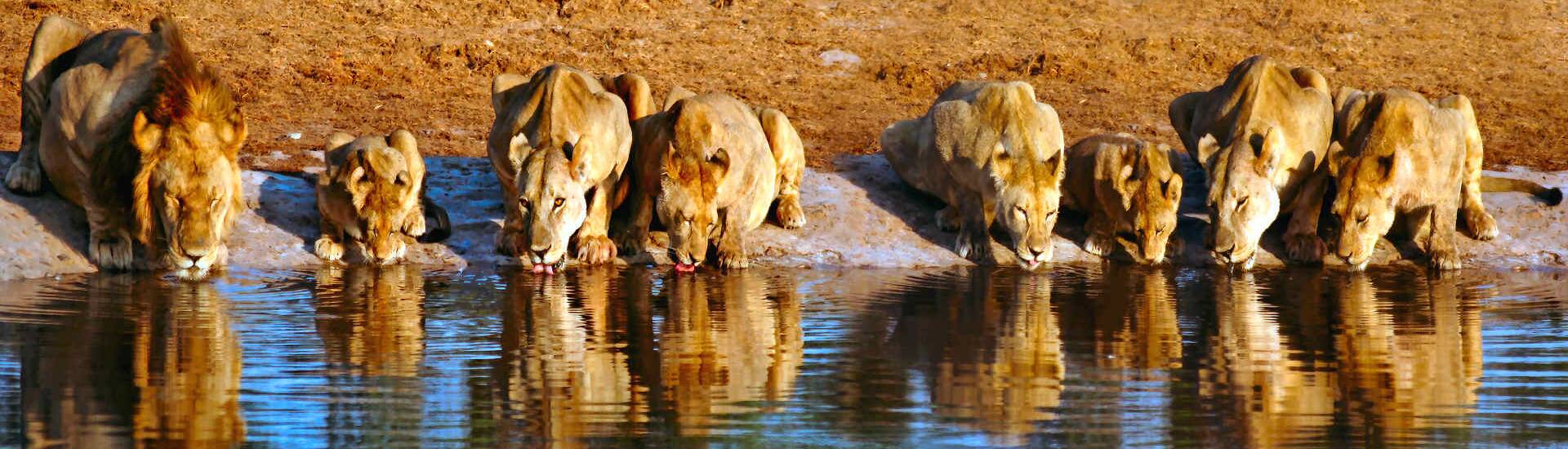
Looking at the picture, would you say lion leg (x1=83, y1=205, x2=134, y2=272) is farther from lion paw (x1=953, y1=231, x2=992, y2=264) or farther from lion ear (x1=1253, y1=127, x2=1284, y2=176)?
lion ear (x1=1253, y1=127, x2=1284, y2=176)

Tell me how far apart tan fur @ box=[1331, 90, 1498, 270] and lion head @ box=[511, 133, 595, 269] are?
4.88m

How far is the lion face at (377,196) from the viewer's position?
43.0 feet

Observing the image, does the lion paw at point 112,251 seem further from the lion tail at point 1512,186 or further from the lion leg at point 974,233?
the lion tail at point 1512,186

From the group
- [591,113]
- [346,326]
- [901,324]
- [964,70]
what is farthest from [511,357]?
[964,70]

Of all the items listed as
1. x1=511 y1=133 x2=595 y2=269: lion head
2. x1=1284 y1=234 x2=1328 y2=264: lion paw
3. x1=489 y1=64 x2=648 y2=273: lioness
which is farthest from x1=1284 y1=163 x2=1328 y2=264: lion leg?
x1=511 y1=133 x2=595 y2=269: lion head

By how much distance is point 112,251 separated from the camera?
12.5 meters

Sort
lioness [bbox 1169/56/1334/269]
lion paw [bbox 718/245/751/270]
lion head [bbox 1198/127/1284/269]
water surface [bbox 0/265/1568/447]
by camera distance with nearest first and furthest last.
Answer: water surface [bbox 0/265/1568/447]
lion paw [bbox 718/245/751/270]
lion head [bbox 1198/127/1284/269]
lioness [bbox 1169/56/1334/269]

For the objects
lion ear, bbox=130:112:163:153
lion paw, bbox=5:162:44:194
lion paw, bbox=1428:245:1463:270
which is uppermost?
lion ear, bbox=130:112:163:153

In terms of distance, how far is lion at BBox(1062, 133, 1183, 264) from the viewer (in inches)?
541

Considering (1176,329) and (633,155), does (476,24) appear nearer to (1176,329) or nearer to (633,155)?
(633,155)

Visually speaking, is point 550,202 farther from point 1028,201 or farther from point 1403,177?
point 1403,177

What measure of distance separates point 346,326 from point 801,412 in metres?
3.11

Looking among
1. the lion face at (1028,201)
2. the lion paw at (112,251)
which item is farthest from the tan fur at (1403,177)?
the lion paw at (112,251)

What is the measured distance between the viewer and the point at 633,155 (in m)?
13.9
